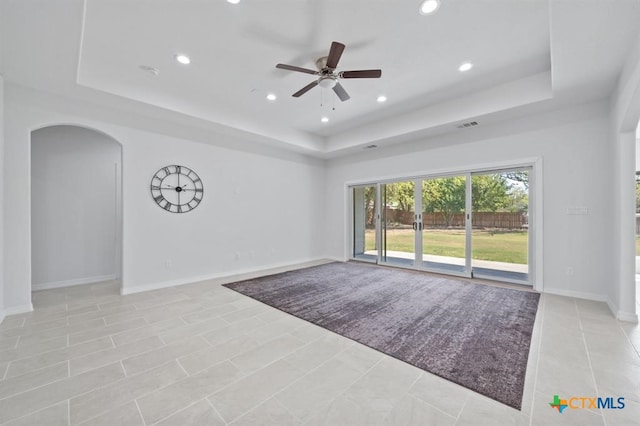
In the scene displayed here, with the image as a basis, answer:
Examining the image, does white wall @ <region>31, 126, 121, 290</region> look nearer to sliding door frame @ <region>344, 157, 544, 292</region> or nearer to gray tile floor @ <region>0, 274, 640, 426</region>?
gray tile floor @ <region>0, 274, 640, 426</region>

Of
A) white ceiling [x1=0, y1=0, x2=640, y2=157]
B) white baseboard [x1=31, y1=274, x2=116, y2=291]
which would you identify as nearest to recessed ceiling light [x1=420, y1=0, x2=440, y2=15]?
white ceiling [x1=0, y1=0, x2=640, y2=157]

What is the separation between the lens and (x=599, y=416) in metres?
1.55

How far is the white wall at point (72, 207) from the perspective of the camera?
4.20 meters

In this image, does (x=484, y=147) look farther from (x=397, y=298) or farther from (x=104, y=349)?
(x=104, y=349)

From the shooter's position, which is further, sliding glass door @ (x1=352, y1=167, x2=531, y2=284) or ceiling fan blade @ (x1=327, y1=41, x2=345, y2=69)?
sliding glass door @ (x1=352, y1=167, x2=531, y2=284)

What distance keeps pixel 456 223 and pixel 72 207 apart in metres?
6.99

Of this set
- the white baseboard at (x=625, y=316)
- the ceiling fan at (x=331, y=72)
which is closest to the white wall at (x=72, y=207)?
the ceiling fan at (x=331, y=72)

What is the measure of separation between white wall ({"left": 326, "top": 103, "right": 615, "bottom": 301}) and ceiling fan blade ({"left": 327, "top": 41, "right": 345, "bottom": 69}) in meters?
3.22

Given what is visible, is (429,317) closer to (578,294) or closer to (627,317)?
(627,317)

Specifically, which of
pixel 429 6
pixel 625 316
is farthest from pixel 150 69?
pixel 625 316

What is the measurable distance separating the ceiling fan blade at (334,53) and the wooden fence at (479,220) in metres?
3.70

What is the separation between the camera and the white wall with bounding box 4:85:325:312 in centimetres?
323

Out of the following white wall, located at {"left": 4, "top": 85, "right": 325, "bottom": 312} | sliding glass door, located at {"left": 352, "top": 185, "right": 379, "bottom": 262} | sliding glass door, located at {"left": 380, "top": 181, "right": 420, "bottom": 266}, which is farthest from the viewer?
sliding glass door, located at {"left": 352, "top": 185, "right": 379, "bottom": 262}

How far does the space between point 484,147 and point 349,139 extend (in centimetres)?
265
